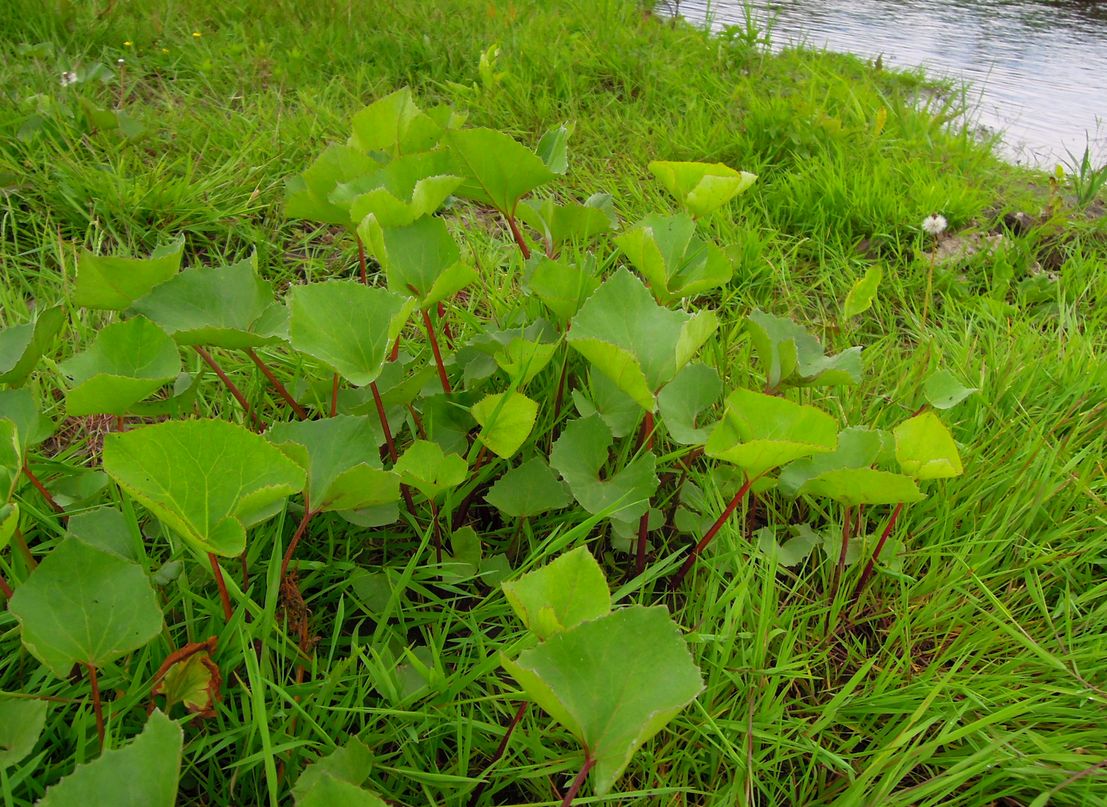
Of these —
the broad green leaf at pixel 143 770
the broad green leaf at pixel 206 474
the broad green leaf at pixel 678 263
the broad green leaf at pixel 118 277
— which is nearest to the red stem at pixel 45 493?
the broad green leaf at pixel 118 277

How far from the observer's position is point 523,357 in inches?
40.6

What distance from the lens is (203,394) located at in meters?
1.33

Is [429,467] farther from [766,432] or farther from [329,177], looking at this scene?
[329,177]

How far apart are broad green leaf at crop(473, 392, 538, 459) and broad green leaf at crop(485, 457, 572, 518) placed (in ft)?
0.26

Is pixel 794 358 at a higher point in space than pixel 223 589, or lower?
higher

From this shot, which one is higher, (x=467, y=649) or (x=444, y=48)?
(x=444, y=48)

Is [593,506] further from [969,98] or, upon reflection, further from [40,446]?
[969,98]

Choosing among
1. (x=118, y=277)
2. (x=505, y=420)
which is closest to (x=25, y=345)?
(x=118, y=277)

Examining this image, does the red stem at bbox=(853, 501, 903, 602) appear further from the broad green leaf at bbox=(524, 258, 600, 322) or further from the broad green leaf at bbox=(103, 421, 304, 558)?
the broad green leaf at bbox=(103, 421, 304, 558)

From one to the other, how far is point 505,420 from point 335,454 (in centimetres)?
21

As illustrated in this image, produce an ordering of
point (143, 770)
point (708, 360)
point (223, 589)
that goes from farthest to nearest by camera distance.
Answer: point (708, 360)
point (223, 589)
point (143, 770)

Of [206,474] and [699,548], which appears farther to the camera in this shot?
[699,548]

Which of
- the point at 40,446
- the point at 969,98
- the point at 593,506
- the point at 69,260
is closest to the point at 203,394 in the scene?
the point at 40,446

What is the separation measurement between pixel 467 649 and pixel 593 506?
0.25m
